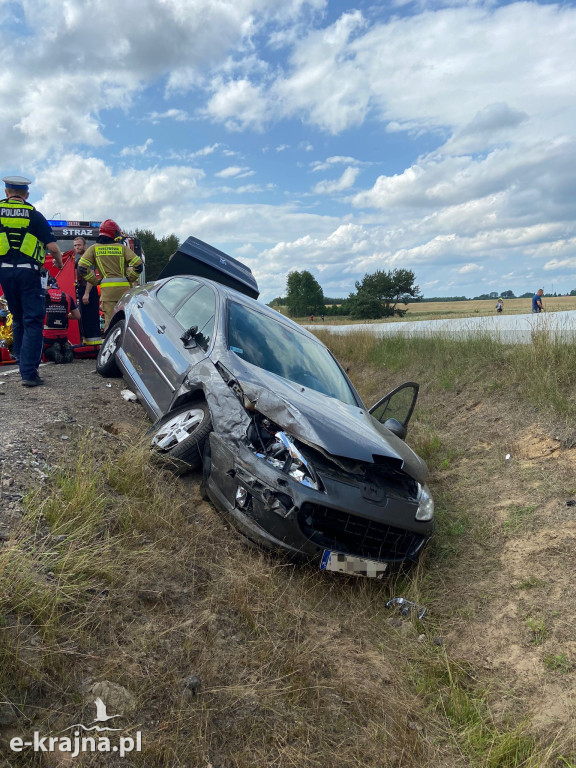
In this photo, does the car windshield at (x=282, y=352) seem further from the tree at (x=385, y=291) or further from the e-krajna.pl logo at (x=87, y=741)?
the tree at (x=385, y=291)

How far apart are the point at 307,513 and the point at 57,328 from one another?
5904mm

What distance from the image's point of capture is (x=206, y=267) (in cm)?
874

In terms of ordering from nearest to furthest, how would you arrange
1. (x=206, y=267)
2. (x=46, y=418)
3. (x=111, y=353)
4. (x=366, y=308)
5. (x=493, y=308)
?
(x=46, y=418)
(x=111, y=353)
(x=206, y=267)
(x=493, y=308)
(x=366, y=308)

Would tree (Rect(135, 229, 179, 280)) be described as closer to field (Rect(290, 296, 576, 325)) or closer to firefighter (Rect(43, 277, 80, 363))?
field (Rect(290, 296, 576, 325))

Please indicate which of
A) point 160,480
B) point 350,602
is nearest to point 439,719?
point 350,602

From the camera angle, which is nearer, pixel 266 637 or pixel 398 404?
pixel 266 637

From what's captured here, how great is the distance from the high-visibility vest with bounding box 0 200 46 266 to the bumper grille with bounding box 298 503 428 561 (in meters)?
4.10

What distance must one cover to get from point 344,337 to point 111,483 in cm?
1086

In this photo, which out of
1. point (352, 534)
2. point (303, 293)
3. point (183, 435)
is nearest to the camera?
point (352, 534)

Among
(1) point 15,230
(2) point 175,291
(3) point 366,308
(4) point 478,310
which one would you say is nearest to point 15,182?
(1) point 15,230

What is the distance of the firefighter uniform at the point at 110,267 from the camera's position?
7.94m

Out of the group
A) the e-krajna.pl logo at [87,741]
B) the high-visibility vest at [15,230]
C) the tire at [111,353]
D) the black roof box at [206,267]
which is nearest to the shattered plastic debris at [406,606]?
the e-krajna.pl logo at [87,741]

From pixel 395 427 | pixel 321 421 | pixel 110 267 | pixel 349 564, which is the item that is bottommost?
pixel 349 564

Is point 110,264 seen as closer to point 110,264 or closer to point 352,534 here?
point 110,264
